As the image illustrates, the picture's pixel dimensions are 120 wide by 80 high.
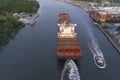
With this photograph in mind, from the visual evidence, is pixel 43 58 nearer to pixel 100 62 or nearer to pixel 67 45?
pixel 67 45

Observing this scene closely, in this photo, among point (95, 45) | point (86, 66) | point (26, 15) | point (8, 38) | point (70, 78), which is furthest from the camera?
point (26, 15)

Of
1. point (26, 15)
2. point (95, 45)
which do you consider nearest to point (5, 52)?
point (95, 45)

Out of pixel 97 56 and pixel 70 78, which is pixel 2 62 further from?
pixel 97 56

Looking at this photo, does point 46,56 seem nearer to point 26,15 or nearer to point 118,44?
point 118,44

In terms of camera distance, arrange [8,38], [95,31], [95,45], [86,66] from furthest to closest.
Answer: [95,31] < [8,38] < [95,45] < [86,66]

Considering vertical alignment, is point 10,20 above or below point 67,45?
below

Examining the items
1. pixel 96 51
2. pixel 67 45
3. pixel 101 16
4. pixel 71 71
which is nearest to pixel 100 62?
pixel 96 51

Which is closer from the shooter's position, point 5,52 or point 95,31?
point 5,52

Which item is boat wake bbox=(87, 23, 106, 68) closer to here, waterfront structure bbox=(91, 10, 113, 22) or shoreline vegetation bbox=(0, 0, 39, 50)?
waterfront structure bbox=(91, 10, 113, 22)
